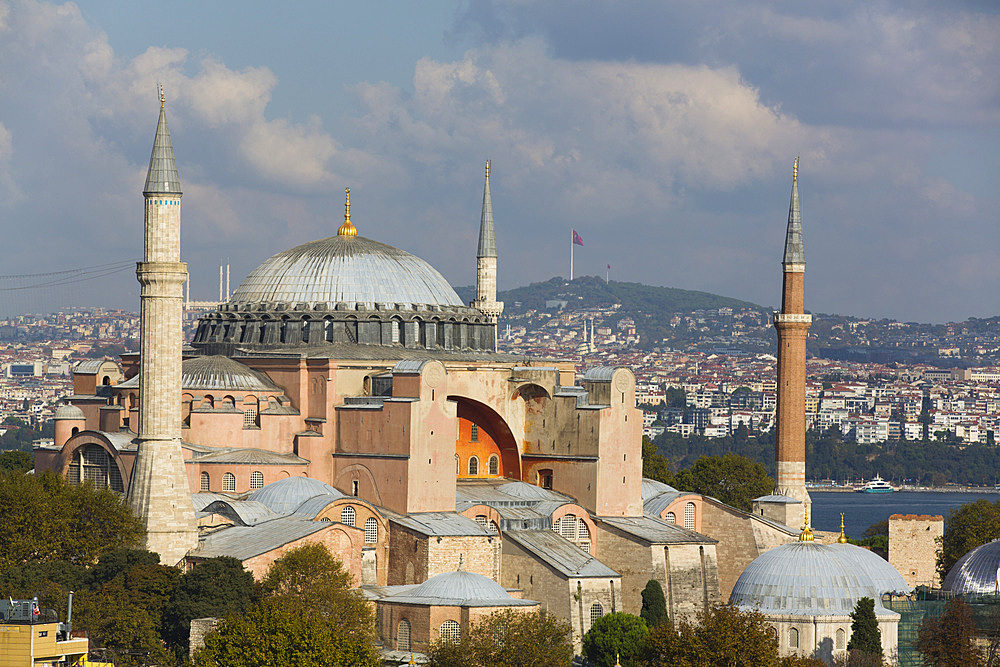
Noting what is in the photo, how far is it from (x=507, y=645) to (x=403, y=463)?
7269 mm

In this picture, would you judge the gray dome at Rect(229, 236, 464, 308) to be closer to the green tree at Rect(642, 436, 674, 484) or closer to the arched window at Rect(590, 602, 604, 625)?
the arched window at Rect(590, 602, 604, 625)

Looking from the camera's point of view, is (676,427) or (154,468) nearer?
(154,468)

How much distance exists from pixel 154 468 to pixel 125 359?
28.3 ft

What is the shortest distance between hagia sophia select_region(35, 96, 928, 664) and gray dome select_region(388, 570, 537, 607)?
61 mm

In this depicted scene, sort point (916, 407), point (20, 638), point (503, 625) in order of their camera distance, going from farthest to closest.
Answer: point (916, 407), point (503, 625), point (20, 638)

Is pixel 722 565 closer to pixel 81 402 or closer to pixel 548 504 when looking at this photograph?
pixel 548 504

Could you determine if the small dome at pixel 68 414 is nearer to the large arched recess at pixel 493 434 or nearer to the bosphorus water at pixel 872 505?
the large arched recess at pixel 493 434

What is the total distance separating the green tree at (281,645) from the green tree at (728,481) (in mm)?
25807

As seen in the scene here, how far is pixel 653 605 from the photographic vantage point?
35969mm

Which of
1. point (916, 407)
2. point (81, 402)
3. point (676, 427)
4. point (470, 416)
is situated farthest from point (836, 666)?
point (916, 407)

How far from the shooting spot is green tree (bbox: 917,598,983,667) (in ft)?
102

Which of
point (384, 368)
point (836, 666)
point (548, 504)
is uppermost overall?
point (384, 368)

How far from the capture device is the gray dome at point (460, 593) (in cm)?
3172

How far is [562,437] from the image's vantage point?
40.1 metres
